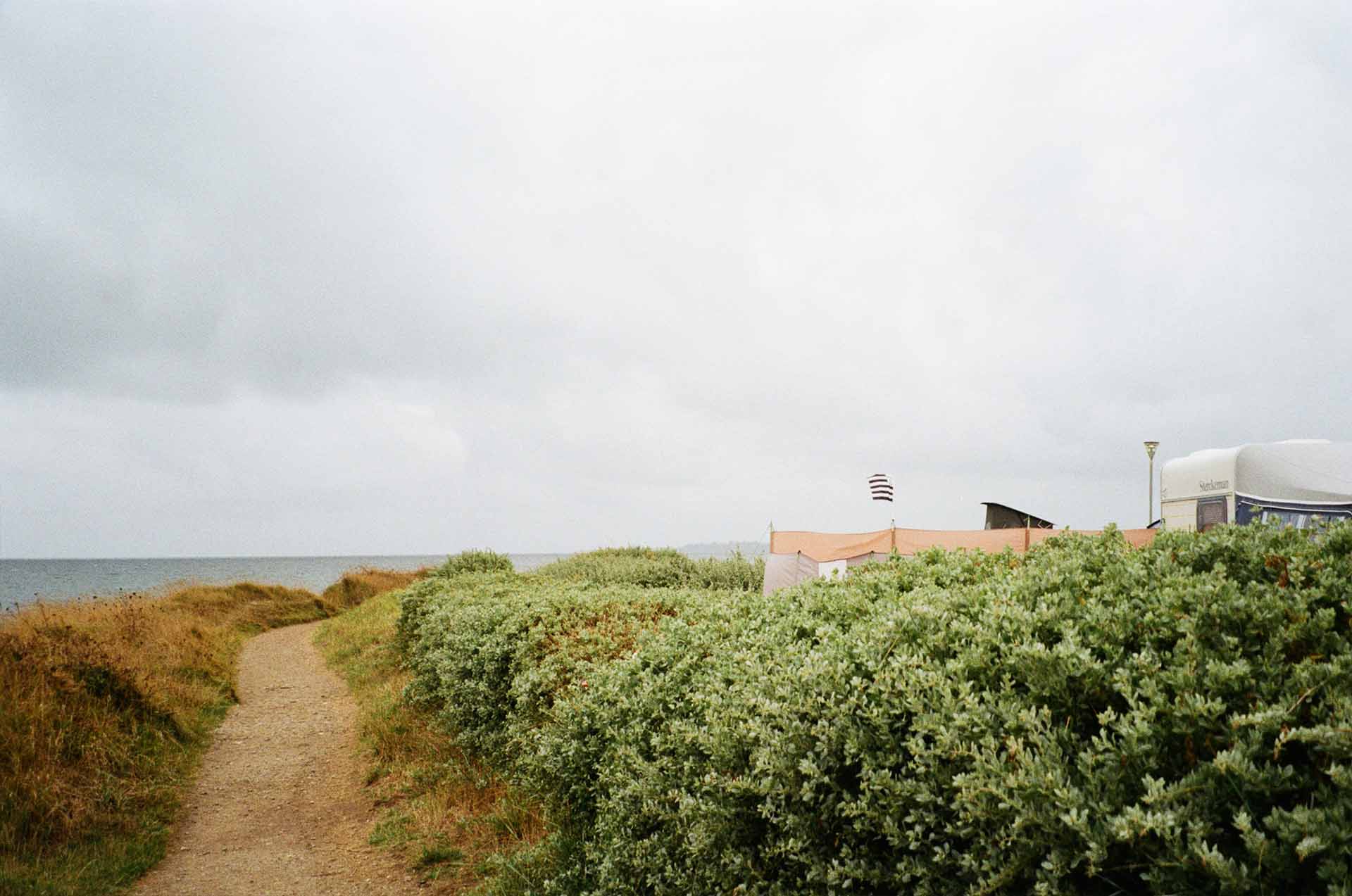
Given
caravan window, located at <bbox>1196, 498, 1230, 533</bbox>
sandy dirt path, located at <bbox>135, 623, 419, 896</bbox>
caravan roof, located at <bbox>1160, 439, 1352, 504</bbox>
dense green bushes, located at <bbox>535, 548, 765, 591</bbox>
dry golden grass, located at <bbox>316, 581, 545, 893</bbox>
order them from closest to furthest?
dry golden grass, located at <bbox>316, 581, 545, 893</bbox> → sandy dirt path, located at <bbox>135, 623, 419, 896</bbox> → caravan roof, located at <bbox>1160, 439, 1352, 504</bbox> → caravan window, located at <bbox>1196, 498, 1230, 533</bbox> → dense green bushes, located at <bbox>535, 548, 765, 591</bbox>

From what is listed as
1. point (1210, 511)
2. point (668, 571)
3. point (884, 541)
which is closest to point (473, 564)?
point (668, 571)

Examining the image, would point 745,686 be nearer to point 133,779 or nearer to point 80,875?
point 80,875

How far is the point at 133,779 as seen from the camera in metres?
6.99

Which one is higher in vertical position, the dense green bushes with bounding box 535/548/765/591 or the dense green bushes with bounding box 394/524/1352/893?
the dense green bushes with bounding box 394/524/1352/893

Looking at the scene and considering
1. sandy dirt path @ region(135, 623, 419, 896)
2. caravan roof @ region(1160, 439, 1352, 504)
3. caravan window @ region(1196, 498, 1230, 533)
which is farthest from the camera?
caravan window @ region(1196, 498, 1230, 533)

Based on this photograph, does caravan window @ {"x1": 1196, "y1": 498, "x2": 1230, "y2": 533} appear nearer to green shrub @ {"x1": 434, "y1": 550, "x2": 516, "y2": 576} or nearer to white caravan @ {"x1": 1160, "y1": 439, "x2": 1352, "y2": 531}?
white caravan @ {"x1": 1160, "y1": 439, "x2": 1352, "y2": 531}

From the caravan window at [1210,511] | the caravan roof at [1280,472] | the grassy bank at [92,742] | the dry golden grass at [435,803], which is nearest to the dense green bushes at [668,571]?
the dry golden grass at [435,803]

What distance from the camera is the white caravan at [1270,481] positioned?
12648 mm

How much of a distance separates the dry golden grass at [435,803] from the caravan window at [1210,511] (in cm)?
1332

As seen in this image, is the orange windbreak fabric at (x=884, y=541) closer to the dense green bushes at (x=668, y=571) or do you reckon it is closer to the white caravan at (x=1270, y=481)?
the dense green bushes at (x=668, y=571)

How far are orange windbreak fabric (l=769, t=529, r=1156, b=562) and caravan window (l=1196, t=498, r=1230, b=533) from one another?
257 cm

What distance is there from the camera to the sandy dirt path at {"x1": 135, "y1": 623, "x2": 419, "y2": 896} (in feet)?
18.4

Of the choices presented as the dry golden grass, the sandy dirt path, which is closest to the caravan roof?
the dry golden grass

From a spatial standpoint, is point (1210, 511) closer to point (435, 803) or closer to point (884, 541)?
point (884, 541)
